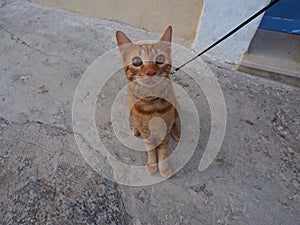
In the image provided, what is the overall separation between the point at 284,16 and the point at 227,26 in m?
0.45

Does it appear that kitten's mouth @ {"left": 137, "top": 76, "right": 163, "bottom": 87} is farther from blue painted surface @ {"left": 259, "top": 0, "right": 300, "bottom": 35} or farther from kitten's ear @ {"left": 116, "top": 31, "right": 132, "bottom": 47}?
blue painted surface @ {"left": 259, "top": 0, "right": 300, "bottom": 35}

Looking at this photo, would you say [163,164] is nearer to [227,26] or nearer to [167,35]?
[167,35]

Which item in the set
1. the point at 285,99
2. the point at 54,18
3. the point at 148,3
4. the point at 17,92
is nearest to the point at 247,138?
the point at 285,99

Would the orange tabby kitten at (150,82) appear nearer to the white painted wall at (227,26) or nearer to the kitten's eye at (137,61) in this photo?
the kitten's eye at (137,61)

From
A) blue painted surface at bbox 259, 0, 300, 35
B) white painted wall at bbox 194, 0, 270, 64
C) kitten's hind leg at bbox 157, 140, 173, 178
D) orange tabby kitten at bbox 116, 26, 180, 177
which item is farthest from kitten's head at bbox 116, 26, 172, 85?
blue painted surface at bbox 259, 0, 300, 35

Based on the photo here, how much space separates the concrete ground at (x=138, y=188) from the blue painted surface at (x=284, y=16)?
1.43ft

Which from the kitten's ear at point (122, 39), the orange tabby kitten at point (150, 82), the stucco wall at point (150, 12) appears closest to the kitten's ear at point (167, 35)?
the orange tabby kitten at point (150, 82)

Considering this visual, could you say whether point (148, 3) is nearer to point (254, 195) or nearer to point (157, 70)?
point (157, 70)

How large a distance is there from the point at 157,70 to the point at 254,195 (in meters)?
0.75

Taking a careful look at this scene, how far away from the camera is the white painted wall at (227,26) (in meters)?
1.45

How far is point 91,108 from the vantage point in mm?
1448

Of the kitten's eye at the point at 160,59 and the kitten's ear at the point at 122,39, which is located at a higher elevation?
the kitten's ear at the point at 122,39

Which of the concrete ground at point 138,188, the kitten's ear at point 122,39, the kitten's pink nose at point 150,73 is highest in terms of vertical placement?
the kitten's ear at point 122,39

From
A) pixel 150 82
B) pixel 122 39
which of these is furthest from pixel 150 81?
pixel 122 39
